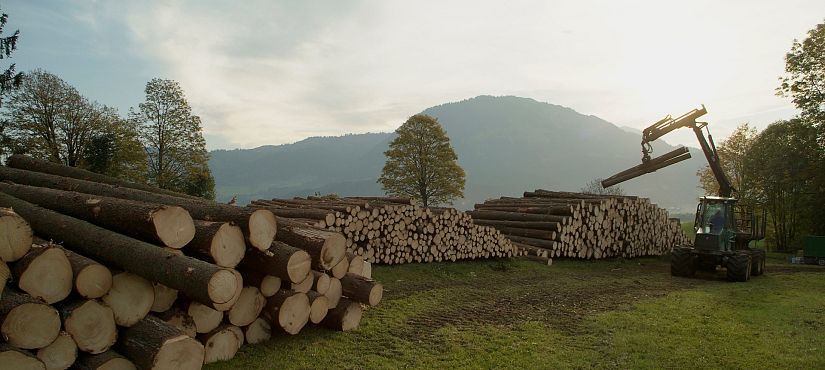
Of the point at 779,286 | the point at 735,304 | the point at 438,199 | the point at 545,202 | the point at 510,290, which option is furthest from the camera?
the point at 438,199

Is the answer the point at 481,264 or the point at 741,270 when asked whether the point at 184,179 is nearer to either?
the point at 481,264

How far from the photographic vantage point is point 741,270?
12914 mm

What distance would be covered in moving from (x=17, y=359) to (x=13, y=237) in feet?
3.86

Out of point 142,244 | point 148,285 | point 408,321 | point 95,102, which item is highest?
point 95,102

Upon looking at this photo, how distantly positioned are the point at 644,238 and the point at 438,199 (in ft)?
58.5

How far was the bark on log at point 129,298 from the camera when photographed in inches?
200

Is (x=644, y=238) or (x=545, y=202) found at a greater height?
(x=545, y=202)

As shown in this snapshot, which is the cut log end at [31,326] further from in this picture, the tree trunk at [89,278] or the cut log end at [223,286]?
the cut log end at [223,286]

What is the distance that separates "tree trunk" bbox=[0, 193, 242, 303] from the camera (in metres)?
5.16

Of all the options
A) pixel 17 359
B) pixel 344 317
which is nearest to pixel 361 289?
pixel 344 317

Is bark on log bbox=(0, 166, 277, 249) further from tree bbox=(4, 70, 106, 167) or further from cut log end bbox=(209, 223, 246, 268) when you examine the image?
tree bbox=(4, 70, 106, 167)

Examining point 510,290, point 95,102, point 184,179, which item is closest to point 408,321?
point 510,290

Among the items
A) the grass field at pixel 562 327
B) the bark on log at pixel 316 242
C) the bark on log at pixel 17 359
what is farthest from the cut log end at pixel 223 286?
the bark on log at pixel 17 359

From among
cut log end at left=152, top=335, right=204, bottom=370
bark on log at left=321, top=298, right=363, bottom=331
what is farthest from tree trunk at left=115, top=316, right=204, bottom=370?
bark on log at left=321, top=298, right=363, bottom=331
